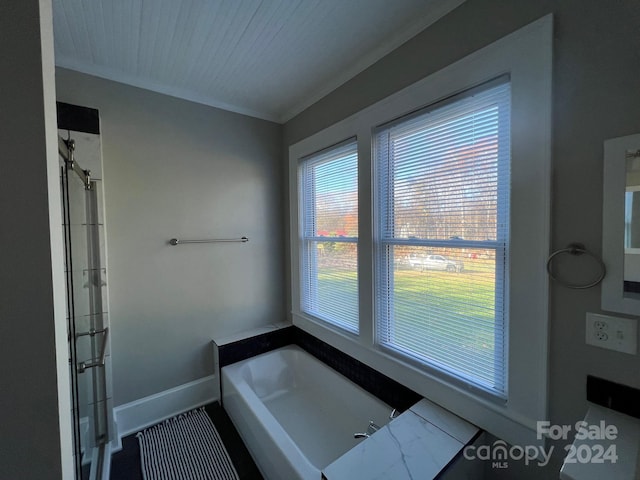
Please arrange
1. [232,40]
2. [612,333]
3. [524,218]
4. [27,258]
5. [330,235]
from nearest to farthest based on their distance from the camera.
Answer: [27,258], [612,333], [524,218], [232,40], [330,235]

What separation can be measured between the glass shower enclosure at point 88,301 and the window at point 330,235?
61.4 inches

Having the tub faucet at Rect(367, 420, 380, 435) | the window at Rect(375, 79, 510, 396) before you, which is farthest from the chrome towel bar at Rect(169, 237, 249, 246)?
the tub faucet at Rect(367, 420, 380, 435)

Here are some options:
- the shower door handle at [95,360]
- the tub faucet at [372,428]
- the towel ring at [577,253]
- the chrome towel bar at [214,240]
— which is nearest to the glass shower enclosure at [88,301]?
the shower door handle at [95,360]

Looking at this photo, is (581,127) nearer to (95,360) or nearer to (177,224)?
(177,224)

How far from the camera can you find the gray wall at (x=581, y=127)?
903 mm

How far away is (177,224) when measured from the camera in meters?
2.16

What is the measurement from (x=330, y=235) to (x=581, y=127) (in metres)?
1.60

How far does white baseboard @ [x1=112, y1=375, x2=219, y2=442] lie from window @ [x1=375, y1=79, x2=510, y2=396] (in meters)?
1.71

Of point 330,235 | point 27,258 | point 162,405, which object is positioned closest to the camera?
point 27,258

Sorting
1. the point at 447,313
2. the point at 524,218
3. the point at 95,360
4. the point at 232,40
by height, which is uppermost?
the point at 232,40

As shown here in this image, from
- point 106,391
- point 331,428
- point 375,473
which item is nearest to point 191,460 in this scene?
point 106,391

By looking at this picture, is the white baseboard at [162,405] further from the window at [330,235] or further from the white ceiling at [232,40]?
the white ceiling at [232,40]

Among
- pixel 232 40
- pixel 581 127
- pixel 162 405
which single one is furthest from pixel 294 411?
pixel 232 40

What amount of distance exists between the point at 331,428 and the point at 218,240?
1800 mm
